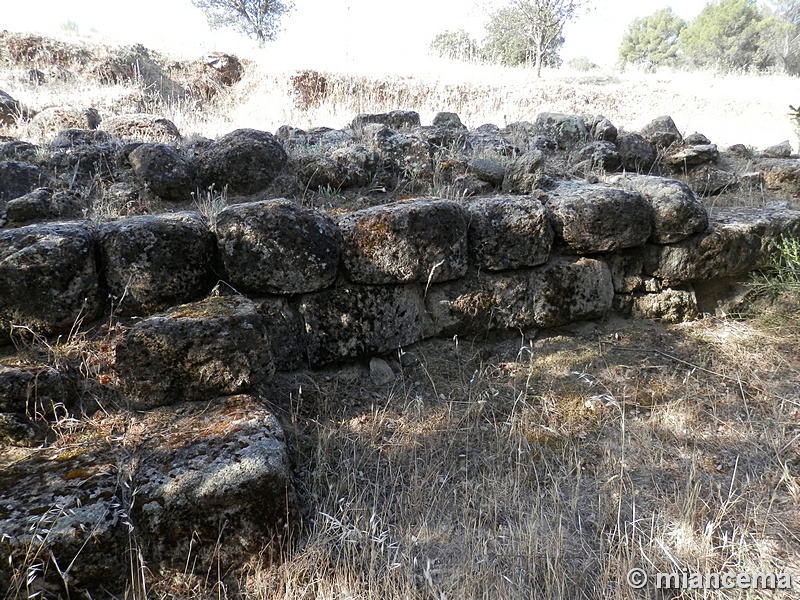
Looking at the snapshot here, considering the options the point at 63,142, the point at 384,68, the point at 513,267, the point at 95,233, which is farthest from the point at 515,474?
the point at 384,68

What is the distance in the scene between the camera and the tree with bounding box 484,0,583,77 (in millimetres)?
18031

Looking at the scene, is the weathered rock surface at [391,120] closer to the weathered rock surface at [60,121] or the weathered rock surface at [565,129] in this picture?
the weathered rock surface at [565,129]

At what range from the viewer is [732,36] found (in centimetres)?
2650

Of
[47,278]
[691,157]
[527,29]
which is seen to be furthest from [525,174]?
[527,29]

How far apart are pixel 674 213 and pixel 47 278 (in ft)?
12.0

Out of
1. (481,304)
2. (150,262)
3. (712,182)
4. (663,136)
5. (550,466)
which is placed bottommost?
(550,466)

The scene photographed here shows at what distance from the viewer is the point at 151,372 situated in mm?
2156

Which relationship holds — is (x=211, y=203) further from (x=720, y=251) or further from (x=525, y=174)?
(x=720, y=251)

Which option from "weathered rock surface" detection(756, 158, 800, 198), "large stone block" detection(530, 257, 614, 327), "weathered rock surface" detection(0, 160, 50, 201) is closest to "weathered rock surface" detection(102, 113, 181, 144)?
A: "weathered rock surface" detection(0, 160, 50, 201)

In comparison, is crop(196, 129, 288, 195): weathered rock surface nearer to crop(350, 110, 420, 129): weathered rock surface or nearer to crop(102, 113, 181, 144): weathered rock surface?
crop(102, 113, 181, 144): weathered rock surface

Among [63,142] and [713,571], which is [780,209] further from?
[63,142]

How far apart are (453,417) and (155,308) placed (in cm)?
168

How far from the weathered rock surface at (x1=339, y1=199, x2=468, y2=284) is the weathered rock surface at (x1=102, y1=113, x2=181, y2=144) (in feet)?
8.67

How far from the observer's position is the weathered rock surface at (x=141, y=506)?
5.15 feet
